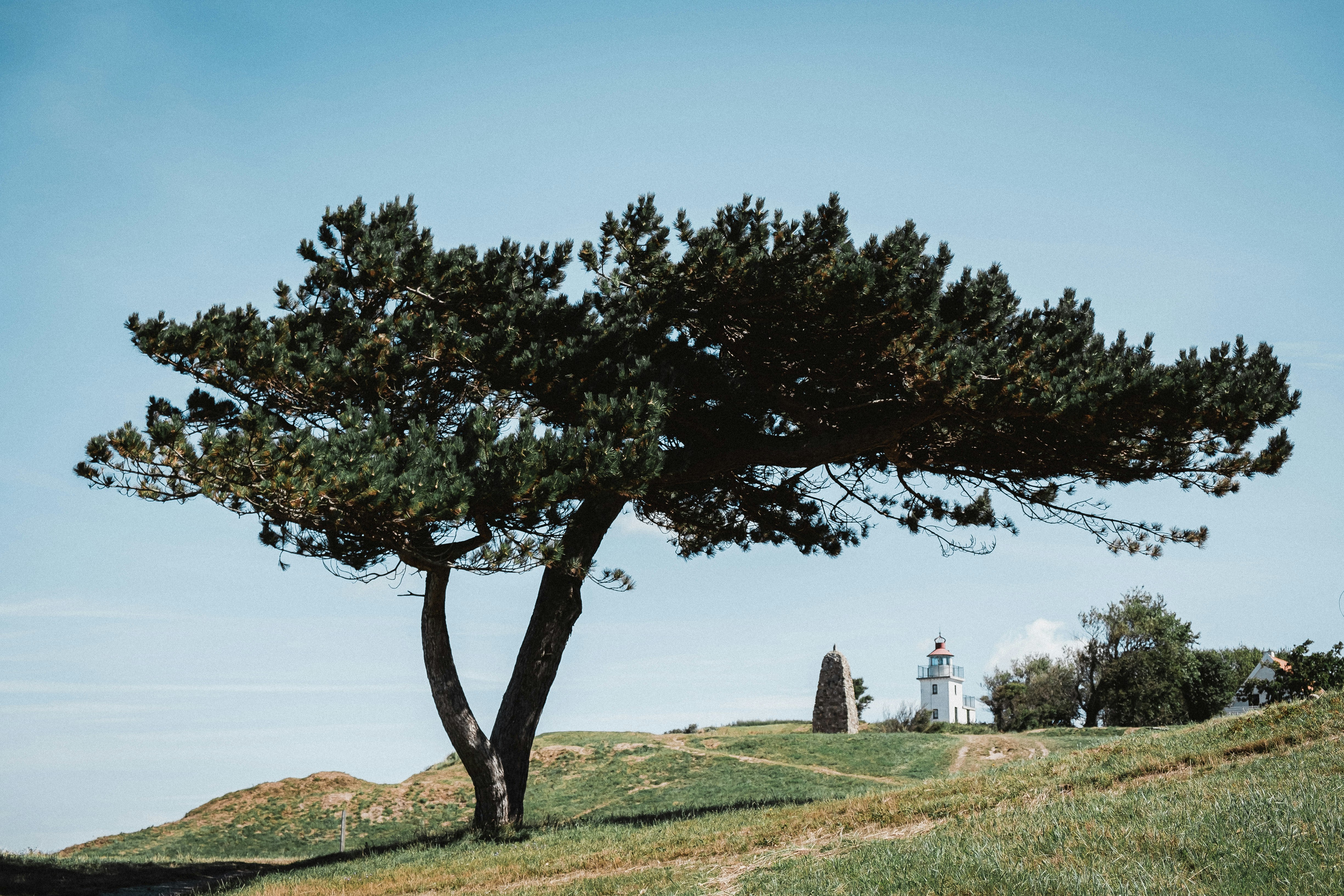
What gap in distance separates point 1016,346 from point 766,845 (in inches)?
289

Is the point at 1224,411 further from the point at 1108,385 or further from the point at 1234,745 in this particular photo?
the point at 1234,745

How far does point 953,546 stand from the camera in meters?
16.0

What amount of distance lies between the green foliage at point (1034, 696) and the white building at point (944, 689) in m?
5.82

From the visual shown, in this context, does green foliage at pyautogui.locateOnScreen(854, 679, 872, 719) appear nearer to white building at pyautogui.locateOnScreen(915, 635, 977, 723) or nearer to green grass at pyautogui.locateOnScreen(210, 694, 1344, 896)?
white building at pyautogui.locateOnScreen(915, 635, 977, 723)

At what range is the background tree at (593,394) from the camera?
10.9m

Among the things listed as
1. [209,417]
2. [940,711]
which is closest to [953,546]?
[209,417]

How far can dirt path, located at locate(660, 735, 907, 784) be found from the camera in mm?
19234

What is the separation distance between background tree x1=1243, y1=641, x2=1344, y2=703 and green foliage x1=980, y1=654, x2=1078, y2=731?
2380cm

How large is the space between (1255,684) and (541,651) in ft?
45.2

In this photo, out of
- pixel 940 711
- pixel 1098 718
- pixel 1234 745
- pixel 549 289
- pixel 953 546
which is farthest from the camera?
pixel 940 711

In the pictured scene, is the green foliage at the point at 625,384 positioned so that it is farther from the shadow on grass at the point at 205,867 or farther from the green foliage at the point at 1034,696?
the green foliage at the point at 1034,696

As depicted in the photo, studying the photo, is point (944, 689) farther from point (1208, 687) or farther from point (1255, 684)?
point (1255, 684)

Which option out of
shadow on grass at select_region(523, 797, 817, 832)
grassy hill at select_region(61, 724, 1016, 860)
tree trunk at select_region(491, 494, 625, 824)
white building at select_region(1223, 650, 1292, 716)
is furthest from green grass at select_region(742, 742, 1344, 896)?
grassy hill at select_region(61, 724, 1016, 860)

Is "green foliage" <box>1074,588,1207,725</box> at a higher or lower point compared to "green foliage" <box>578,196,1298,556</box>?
lower
